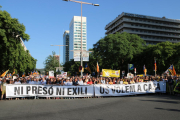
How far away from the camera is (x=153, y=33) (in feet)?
323

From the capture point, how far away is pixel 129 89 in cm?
1597

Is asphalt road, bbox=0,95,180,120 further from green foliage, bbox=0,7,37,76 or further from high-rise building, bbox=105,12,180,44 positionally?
high-rise building, bbox=105,12,180,44

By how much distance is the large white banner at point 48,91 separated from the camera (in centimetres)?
1390

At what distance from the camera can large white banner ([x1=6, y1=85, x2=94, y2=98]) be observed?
1390cm

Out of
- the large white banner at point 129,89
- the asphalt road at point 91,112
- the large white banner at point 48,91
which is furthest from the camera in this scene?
the large white banner at point 129,89

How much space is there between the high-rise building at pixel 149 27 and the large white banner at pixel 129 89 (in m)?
78.2

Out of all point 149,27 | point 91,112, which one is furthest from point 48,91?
point 149,27

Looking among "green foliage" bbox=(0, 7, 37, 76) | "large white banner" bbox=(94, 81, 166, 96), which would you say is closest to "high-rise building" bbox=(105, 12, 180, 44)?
→ "green foliage" bbox=(0, 7, 37, 76)

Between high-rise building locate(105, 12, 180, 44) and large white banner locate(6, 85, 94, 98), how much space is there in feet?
269

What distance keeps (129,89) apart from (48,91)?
21.1 feet

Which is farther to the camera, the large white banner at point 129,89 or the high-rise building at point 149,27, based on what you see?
the high-rise building at point 149,27

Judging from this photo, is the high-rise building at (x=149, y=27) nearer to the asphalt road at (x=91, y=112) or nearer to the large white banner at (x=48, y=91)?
the large white banner at (x=48, y=91)

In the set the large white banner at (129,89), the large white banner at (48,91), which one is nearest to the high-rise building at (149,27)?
the large white banner at (129,89)

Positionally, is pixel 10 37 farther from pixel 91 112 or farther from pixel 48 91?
pixel 91 112
